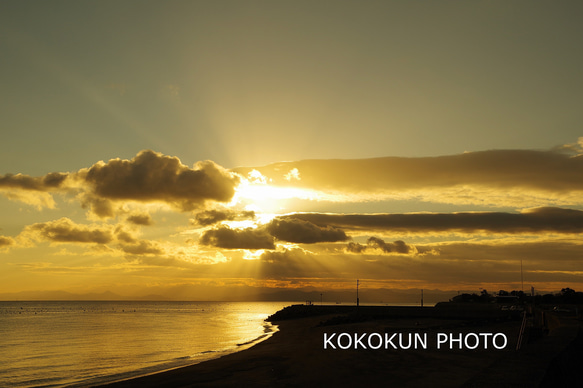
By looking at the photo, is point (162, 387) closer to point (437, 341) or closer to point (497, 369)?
point (497, 369)

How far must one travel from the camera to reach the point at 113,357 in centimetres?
4628

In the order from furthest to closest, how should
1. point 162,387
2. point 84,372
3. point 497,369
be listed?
point 84,372 < point 162,387 < point 497,369

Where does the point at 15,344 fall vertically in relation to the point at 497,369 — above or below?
below

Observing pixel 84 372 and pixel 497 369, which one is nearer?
pixel 497 369

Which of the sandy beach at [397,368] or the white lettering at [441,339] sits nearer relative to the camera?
the sandy beach at [397,368]

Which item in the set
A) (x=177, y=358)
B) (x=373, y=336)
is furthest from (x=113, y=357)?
(x=373, y=336)

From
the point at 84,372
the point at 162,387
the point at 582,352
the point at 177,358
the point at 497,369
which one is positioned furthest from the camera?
the point at 177,358

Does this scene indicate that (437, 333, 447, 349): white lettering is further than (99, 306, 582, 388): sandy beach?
Yes

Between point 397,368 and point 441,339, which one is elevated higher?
point 397,368

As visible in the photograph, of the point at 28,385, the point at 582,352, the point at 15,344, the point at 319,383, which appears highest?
the point at 582,352

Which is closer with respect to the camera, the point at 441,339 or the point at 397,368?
the point at 397,368

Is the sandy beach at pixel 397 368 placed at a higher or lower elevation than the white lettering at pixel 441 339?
higher

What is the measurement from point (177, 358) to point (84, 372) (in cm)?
976

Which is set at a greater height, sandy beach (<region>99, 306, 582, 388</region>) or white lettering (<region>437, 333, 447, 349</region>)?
sandy beach (<region>99, 306, 582, 388</region>)
